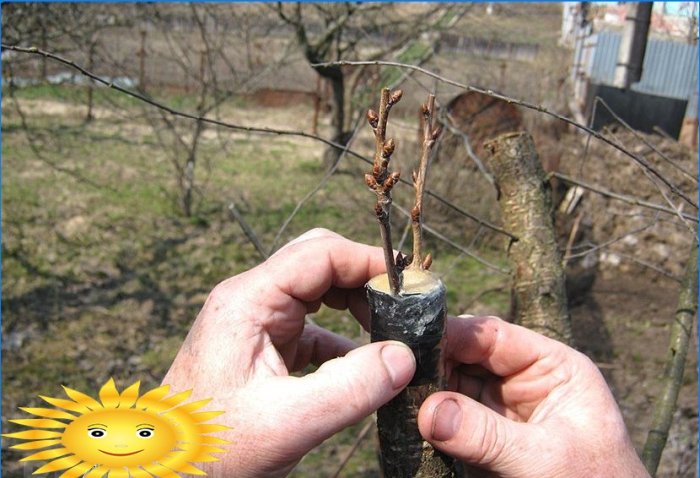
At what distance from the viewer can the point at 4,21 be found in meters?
5.16

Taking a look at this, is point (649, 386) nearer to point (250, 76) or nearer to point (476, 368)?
point (476, 368)

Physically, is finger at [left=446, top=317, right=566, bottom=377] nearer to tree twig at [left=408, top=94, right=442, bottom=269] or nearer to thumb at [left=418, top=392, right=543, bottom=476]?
thumb at [left=418, top=392, right=543, bottom=476]

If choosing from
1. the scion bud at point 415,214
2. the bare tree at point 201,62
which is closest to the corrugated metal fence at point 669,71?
the bare tree at point 201,62

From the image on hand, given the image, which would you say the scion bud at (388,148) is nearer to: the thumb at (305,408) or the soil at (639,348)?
the thumb at (305,408)

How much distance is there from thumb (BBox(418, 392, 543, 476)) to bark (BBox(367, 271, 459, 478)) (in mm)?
39

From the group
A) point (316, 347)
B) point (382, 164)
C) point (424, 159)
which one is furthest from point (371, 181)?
point (316, 347)

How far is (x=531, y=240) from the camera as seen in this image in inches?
98.0

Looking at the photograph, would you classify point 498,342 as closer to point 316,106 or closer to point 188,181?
point 188,181

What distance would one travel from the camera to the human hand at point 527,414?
1375mm

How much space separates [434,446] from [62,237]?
6.10 metres

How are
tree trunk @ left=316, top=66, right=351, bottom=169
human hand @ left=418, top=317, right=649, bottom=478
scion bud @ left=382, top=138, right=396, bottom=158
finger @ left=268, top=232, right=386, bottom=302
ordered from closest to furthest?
scion bud @ left=382, top=138, right=396, bottom=158
human hand @ left=418, top=317, right=649, bottom=478
finger @ left=268, top=232, right=386, bottom=302
tree trunk @ left=316, top=66, right=351, bottom=169

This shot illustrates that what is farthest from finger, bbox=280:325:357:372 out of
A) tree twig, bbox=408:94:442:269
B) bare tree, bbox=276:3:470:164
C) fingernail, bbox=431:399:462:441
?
bare tree, bbox=276:3:470:164

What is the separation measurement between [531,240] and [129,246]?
16.8 ft

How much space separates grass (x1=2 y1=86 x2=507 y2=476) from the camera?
4.70 m
